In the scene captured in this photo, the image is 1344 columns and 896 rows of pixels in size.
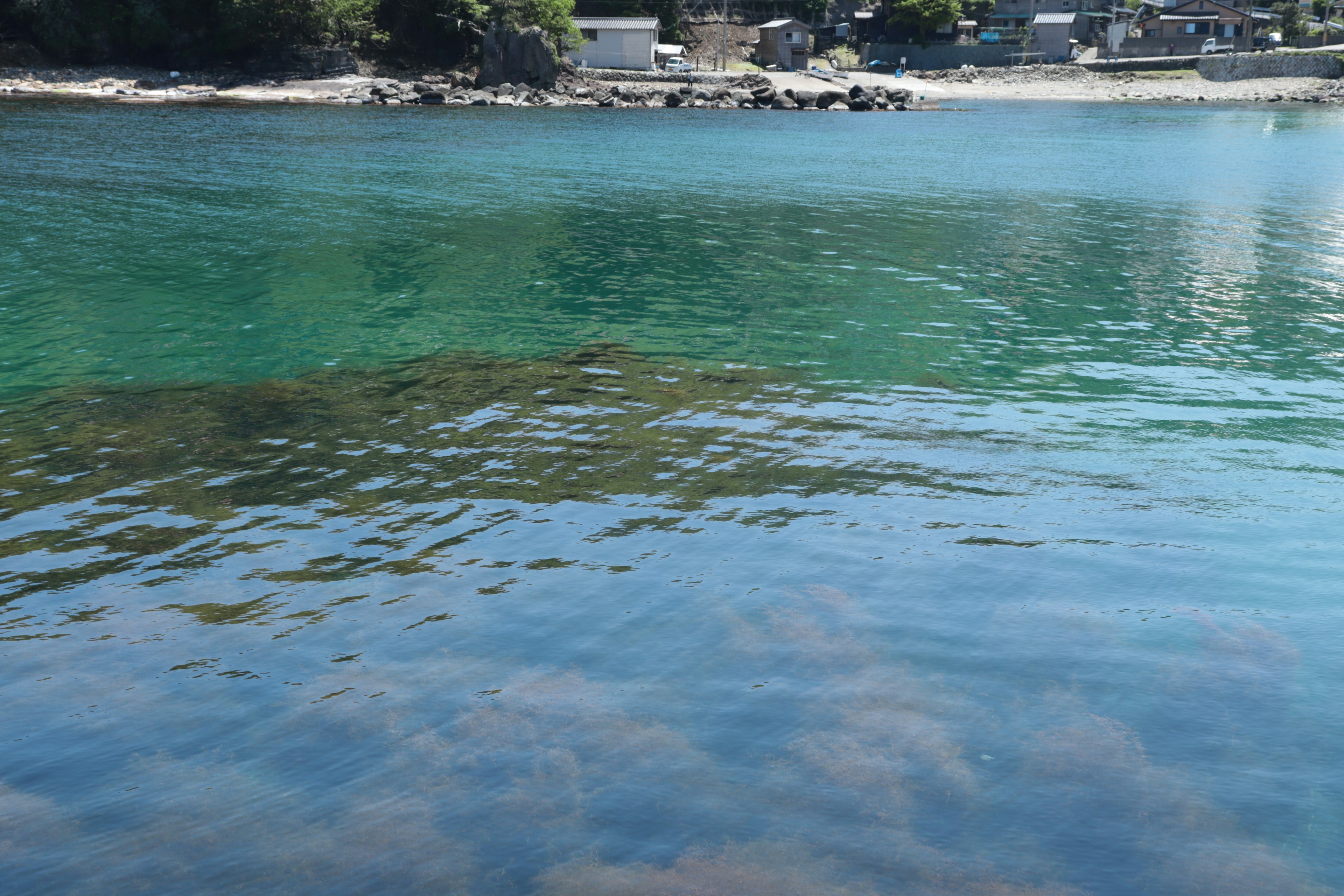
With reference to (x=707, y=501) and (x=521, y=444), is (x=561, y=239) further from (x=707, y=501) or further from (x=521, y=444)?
(x=707, y=501)

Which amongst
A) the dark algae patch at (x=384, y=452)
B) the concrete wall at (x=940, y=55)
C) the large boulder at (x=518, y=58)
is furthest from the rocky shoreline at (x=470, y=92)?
the dark algae patch at (x=384, y=452)

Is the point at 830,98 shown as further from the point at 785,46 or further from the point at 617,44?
the point at 785,46

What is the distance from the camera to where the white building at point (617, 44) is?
314 feet

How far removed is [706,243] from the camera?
965 inches

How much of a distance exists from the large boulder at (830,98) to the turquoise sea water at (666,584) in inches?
2778

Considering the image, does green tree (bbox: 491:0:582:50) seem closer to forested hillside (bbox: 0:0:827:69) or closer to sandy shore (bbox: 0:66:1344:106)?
forested hillside (bbox: 0:0:827:69)

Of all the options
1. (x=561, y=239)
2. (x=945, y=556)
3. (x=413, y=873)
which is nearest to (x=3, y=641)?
(x=413, y=873)

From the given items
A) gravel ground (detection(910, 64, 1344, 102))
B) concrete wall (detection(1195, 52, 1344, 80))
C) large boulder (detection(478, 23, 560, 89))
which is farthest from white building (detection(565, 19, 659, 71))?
concrete wall (detection(1195, 52, 1344, 80))

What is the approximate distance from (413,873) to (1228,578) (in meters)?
6.86

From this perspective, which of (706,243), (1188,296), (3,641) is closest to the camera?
(3,641)

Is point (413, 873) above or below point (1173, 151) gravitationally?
below

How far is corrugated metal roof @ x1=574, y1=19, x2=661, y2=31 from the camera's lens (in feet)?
313

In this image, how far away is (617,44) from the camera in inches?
3799

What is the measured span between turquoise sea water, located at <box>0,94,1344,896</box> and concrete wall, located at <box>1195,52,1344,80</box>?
112m
